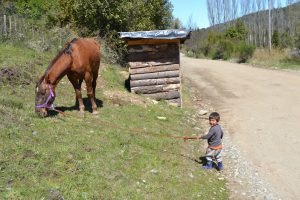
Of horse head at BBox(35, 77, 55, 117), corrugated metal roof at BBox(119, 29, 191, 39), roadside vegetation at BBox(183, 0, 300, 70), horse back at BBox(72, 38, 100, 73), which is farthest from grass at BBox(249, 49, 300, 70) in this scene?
horse head at BBox(35, 77, 55, 117)

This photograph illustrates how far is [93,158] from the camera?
6.07 meters

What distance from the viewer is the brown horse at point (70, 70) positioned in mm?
7828

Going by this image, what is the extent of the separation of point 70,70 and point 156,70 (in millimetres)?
4390

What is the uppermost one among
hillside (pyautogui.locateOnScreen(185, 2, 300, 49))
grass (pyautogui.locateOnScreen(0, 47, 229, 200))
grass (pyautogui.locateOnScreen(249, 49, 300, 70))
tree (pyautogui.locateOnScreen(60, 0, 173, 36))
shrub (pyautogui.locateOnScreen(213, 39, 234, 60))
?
hillside (pyautogui.locateOnScreen(185, 2, 300, 49))

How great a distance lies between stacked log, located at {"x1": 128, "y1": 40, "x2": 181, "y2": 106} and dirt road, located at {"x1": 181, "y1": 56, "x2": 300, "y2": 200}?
1.82 meters

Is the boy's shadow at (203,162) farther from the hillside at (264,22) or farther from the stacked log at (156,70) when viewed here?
the hillside at (264,22)

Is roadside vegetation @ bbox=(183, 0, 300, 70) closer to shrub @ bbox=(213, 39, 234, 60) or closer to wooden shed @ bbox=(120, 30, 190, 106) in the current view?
shrub @ bbox=(213, 39, 234, 60)

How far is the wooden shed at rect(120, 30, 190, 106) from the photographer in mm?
12234

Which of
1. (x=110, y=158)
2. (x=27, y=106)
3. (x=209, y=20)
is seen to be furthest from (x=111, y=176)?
(x=209, y=20)

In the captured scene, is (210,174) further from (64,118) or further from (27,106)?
(27,106)

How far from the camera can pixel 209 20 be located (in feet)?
223

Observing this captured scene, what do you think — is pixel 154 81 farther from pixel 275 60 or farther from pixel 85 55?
pixel 275 60

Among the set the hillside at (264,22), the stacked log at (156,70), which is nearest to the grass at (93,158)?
the stacked log at (156,70)

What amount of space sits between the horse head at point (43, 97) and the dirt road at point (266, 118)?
4032 millimetres
